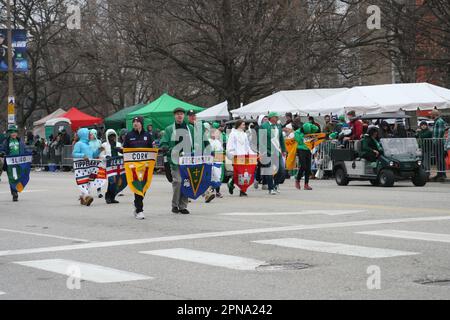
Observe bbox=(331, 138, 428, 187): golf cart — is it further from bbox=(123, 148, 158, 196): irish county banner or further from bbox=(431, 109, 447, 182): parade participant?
bbox=(123, 148, 158, 196): irish county banner

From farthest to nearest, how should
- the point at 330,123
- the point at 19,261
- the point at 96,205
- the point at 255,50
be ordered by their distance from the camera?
the point at 255,50, the point at 330,123, the point at 96,205, the point at 19,261

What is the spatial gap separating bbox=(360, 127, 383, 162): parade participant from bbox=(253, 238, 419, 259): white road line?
12.9 meters

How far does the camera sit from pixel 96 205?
69.1ft

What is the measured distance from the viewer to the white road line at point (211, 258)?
1067cm

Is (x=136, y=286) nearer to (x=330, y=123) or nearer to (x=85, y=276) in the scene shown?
(x=85, y=276)

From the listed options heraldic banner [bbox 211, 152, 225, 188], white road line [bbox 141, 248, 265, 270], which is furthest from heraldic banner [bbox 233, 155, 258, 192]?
white road line [bbox 141, 248, 265, 270]

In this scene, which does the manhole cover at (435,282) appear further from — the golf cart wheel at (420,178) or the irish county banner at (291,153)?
the irish county banner at (291,153)

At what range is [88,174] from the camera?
71.3ft

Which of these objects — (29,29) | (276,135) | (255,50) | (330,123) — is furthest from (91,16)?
(276,135)

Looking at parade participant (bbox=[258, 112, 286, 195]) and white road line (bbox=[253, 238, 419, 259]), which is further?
parade participant (bbox=[258, 112, 286, 195])

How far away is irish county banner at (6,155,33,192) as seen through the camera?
927 inches

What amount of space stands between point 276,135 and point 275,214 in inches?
262

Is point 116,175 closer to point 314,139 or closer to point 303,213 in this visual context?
point 303,213

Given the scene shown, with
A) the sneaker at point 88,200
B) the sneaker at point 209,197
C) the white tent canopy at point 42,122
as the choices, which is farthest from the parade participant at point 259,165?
the white tent canopy at point 42,122
